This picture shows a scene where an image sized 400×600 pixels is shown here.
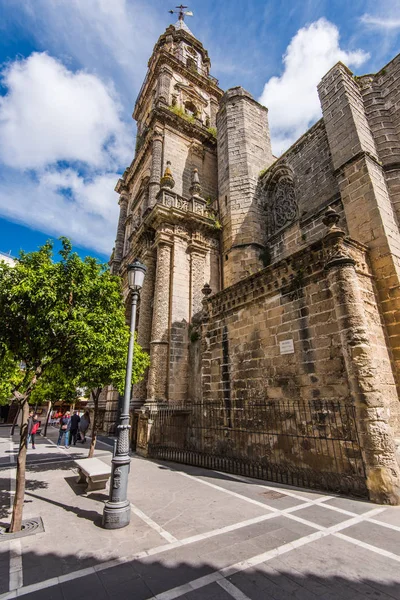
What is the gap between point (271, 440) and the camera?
25.2 ft

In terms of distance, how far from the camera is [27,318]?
4977 millimetres

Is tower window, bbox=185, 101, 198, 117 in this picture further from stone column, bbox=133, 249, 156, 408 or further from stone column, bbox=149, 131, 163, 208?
stone column, bbox=133, 249, 156, 408

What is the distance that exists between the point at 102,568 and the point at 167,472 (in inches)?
200

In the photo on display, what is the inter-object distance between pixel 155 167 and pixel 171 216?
17.8ft

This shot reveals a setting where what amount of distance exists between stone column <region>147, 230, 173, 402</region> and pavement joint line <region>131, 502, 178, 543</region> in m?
6.13

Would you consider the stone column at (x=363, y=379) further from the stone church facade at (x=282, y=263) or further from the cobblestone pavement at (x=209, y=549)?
the cobblestone pavement at (x=209, y=549)

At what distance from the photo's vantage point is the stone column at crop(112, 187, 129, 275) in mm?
23312

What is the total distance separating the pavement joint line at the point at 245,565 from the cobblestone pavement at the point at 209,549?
0.04 ft

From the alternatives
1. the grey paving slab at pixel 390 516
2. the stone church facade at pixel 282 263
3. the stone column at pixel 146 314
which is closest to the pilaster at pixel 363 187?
the stone church facade at pixel 282 263

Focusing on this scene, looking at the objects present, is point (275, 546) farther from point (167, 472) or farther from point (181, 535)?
point (167, 472)

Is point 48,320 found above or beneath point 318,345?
above

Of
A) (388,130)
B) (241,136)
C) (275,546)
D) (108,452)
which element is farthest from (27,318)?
(241,136)

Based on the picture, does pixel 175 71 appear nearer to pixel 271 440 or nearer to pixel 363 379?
pixel 363 379

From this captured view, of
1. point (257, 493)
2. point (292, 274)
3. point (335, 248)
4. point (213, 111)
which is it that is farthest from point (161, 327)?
point (213, 111)
